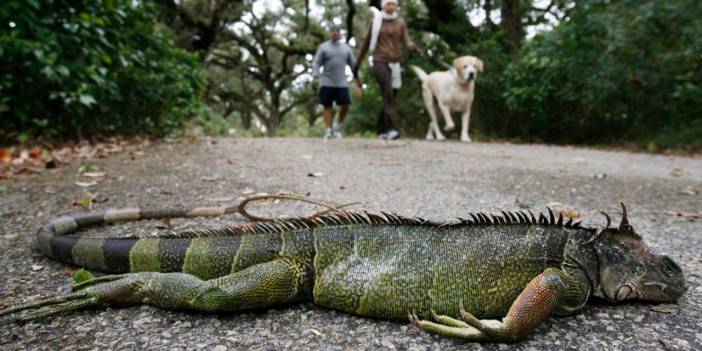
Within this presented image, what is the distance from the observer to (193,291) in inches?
72.1

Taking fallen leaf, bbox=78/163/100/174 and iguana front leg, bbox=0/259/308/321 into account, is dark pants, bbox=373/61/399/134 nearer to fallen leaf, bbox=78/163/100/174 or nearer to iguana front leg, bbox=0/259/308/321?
fallen leaf, bbox=78/163/100/174

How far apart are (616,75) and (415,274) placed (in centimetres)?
815

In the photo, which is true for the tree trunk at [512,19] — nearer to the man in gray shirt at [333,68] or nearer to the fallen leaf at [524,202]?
the man in gray shirt at [333,68]

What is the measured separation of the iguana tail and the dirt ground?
0.42 ft

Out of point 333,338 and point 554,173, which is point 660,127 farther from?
point 333,338

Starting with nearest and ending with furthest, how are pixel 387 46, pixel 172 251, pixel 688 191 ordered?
pixel 172 251
pixel 688 191
pixel 387 46

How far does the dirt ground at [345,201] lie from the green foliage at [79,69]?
2.55 ft

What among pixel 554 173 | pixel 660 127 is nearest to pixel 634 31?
pixel 660 127

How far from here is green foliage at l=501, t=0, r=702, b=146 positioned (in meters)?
7.53

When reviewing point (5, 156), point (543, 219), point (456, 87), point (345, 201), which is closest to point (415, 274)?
point (543, 219)

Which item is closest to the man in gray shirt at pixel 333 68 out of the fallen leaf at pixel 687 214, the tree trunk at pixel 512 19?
the tree trunk at pixel 512 19

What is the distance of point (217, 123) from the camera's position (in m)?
12.6

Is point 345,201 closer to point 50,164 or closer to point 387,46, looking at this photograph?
point 50,164

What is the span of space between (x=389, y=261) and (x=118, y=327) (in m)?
1.07
